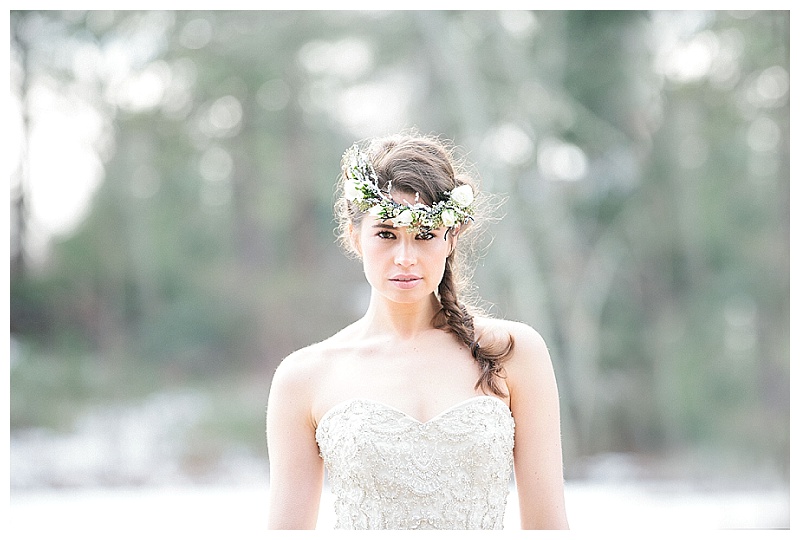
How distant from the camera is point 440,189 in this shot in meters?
1.87

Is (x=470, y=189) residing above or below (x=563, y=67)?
below

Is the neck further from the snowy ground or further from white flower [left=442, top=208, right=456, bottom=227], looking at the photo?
the snowy ground

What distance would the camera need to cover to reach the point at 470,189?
1856 mm

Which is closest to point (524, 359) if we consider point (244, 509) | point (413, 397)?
point (413, 397)

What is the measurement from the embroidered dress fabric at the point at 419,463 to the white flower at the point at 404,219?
34 centimetres

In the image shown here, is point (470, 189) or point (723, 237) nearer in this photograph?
point (470, 189)

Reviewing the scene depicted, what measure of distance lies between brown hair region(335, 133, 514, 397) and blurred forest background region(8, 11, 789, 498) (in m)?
6.97

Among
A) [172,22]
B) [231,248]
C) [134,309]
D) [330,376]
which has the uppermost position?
[172,22]

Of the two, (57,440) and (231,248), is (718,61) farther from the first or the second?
(57,440)

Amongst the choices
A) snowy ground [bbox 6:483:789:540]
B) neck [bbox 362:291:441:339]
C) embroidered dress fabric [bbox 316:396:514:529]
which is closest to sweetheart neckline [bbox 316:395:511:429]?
embroidered dress fabric [bbox 316:396:514:529]

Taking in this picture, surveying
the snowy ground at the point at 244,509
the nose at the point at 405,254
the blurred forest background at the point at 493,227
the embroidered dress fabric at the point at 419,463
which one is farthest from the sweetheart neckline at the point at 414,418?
the blurred forest background at the point at 493,227

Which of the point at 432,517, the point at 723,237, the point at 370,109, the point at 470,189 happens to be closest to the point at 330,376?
the point at 432,517

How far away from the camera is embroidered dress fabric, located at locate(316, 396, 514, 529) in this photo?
1.79 meters

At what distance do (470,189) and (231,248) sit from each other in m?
8.44
